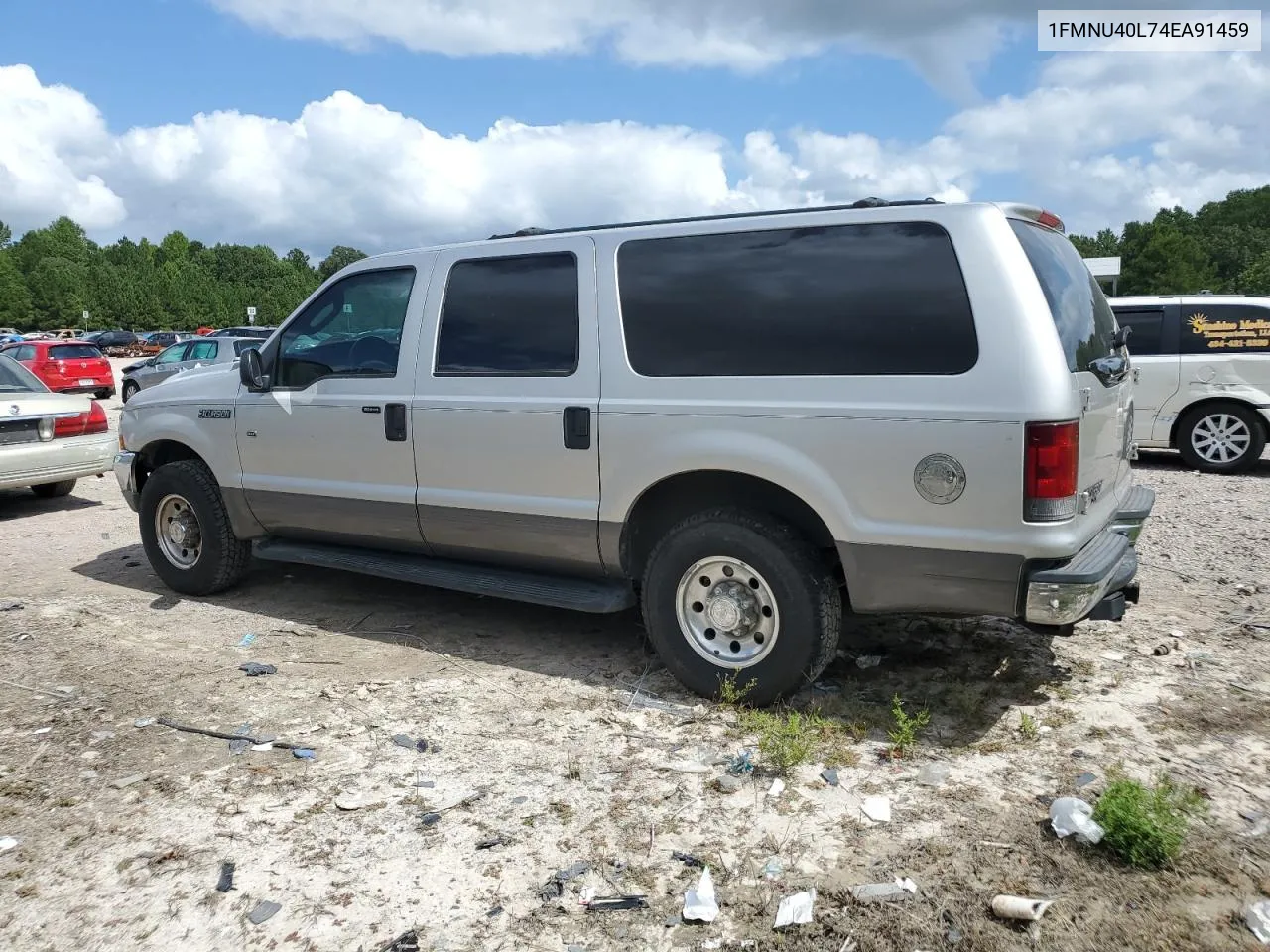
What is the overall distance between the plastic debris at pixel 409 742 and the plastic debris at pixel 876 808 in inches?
69.7

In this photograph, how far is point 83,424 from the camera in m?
9.48

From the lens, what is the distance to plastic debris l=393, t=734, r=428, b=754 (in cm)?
395

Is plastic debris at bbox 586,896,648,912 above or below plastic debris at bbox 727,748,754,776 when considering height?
below

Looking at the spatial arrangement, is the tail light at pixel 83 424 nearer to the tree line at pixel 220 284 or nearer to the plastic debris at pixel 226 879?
the plastic debris at pixel 226 879

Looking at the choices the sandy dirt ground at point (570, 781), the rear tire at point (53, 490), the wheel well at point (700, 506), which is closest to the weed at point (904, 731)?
the sandy dirt ground at point (570, 781)

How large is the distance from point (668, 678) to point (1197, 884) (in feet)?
7.79

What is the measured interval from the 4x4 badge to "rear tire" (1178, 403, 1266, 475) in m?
8.51

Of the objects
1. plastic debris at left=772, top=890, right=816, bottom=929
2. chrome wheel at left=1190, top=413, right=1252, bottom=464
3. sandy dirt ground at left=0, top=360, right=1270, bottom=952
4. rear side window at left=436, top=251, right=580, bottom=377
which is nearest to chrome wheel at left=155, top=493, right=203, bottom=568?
sandy dirt ground at left=0, top=360, right=1270, bottom=952

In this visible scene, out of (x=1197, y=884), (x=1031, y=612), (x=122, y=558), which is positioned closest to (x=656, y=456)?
(x=1031, y=612)

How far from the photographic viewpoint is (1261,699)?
423cm

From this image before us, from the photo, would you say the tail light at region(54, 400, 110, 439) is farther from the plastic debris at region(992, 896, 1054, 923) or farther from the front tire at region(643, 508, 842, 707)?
the plastic debris at region(992, 896, 1054, 923)

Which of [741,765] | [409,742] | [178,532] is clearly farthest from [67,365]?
[741,765]

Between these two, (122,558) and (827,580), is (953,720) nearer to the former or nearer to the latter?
(827,580)

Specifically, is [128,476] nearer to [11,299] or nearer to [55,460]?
[55,460]
